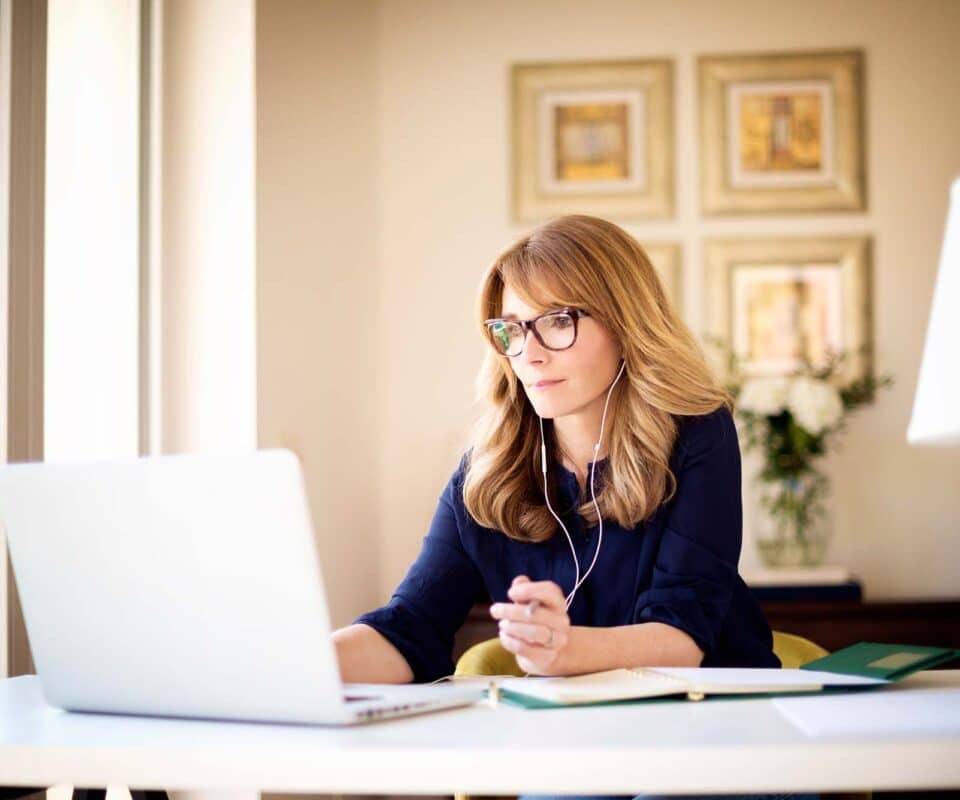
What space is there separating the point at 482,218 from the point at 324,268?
2.26ft

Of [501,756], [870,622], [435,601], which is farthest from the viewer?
[870,622]

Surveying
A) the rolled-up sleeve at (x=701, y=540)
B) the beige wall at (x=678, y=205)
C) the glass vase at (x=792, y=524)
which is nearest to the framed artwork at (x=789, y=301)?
the beige wall at (x=678, y=205)

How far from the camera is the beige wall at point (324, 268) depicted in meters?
2.64

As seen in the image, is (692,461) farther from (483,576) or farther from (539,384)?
(483,576)

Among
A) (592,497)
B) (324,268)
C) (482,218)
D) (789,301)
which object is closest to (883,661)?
(592,497)

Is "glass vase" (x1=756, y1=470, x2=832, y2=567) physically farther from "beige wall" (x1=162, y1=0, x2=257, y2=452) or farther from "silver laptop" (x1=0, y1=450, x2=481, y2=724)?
"silver laptop" (x1=0, y1=450, x2=481, y2=724)

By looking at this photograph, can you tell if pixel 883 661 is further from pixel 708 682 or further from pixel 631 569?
pixel 631 569

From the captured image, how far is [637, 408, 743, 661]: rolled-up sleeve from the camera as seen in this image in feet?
4.66

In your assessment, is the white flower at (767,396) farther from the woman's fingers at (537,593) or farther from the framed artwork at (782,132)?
the woman's fingers at (537,593)

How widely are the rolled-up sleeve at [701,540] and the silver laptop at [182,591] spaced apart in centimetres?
39

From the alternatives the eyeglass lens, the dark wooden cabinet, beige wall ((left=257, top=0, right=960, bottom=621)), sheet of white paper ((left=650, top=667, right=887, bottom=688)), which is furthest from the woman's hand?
beige wall ((left=257, top=0, right=960, bottom=621))

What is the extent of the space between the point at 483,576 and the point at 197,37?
5.07ft

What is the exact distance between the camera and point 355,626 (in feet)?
4.79

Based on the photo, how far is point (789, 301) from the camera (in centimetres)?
342
